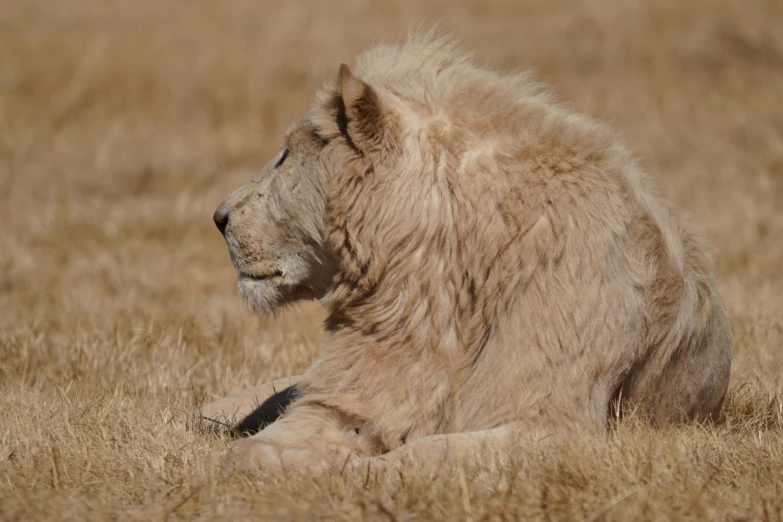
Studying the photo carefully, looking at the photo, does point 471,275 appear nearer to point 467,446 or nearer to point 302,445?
point 467,446

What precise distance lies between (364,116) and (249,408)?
59.7 inches

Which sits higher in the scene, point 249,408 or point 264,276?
point 264,276

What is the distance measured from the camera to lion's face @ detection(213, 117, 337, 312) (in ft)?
13.5

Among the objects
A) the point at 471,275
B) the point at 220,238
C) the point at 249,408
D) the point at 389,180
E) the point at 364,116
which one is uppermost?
the point at 364,116

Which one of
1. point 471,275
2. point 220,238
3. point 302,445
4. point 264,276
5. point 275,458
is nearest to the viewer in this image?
point 275,458

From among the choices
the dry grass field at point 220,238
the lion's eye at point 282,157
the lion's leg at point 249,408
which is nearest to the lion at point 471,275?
the lion's eye at point 282,157

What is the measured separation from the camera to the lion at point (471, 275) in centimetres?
368

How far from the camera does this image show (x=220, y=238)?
9.89 m

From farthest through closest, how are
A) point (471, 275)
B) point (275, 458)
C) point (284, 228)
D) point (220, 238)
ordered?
point (220, 238) → point (284, 228) → point (471, 275) → point (275, 458)

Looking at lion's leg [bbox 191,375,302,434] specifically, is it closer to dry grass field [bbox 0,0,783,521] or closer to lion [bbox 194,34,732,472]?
dry grass field [bbox 0,0,783,521]

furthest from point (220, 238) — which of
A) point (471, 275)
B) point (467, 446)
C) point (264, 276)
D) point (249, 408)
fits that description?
point (467, 446)

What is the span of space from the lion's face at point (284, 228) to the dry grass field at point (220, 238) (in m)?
0.66

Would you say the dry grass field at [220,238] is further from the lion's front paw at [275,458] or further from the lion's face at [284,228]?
the lion's face at [284,228]

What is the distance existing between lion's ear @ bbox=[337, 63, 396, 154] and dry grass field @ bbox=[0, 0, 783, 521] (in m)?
0.96
